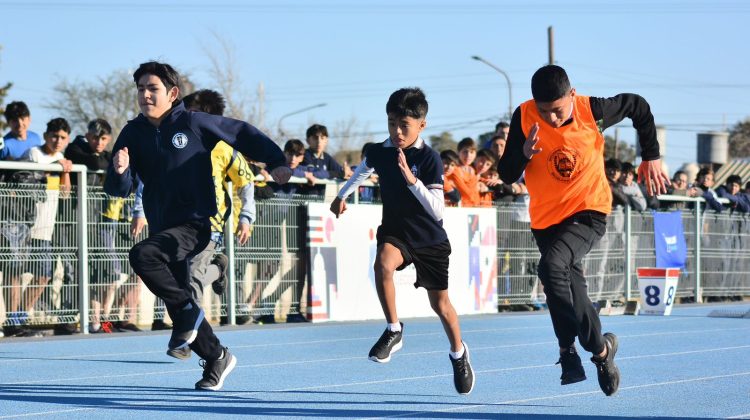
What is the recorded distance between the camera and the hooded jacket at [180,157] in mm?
7703

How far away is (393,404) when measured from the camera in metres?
7.30

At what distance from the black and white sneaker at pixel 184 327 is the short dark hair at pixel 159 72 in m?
1.38

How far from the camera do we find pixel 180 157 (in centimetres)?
769

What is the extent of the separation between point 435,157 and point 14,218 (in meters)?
5.93

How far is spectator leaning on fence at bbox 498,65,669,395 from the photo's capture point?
7.09 meters

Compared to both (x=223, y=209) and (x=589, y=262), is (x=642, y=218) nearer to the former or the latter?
(x=589, y=262)

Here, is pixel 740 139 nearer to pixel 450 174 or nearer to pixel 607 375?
pixel 450 174

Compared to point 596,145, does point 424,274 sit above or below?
below

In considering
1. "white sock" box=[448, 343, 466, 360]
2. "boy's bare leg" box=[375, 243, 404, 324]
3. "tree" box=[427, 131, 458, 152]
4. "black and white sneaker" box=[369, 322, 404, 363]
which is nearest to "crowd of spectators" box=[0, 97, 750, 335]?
"boy's bare leg" box=[375, 243, 404, 324]

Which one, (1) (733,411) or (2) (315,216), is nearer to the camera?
(1) (733,411)

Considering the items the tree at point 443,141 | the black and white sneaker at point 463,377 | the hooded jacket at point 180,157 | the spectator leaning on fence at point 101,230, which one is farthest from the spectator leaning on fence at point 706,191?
the tree at point 443,141

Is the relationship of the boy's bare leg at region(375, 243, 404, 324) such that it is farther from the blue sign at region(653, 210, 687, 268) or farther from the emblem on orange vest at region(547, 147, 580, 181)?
the blue sign at region(653, 210, 687, 268)


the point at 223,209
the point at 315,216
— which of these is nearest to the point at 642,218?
the point at 315,216

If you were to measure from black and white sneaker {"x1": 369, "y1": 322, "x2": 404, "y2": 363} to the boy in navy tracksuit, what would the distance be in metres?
0.92
